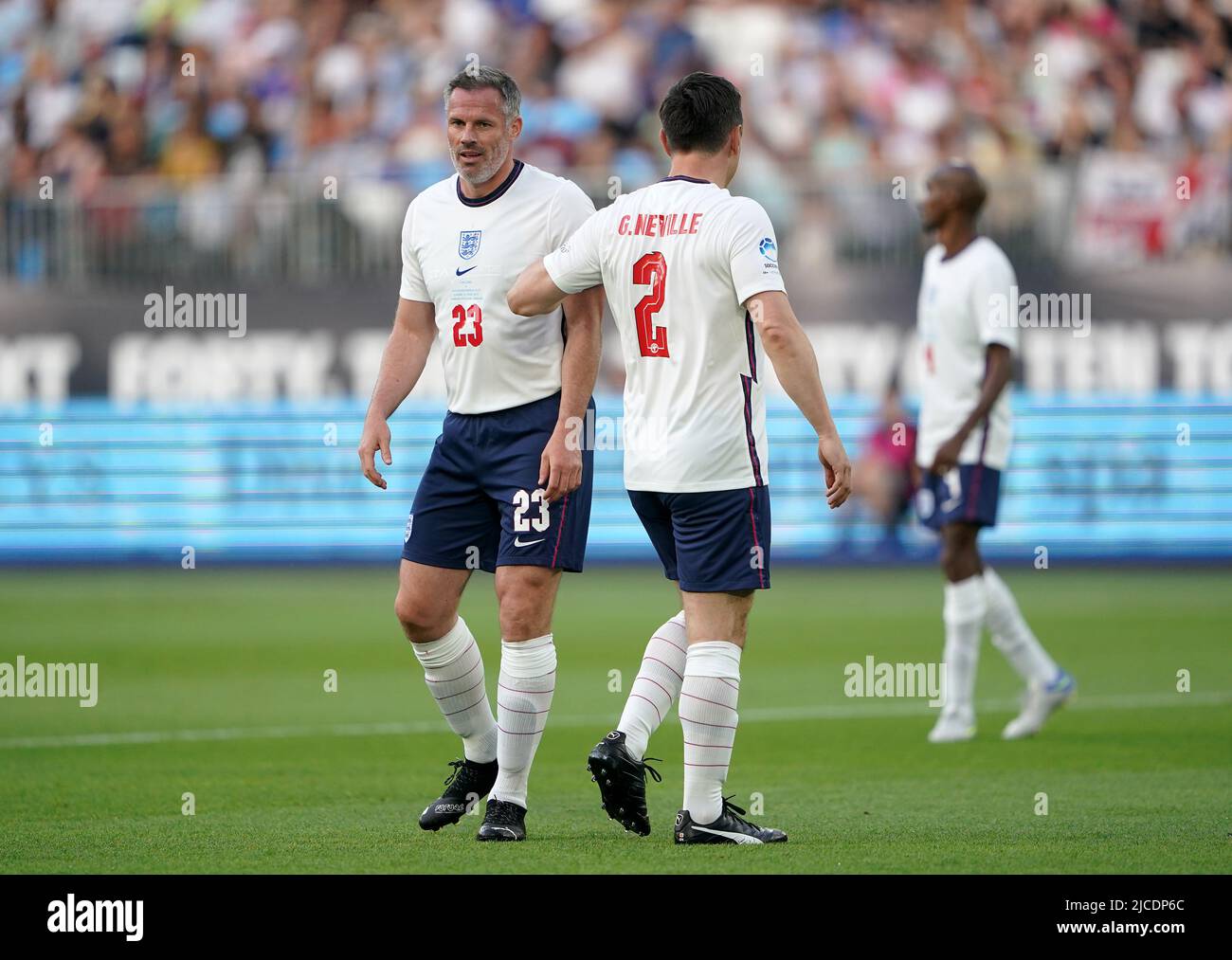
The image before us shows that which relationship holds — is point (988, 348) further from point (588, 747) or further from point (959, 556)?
point (588, 747)

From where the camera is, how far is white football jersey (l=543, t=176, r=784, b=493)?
216 inches

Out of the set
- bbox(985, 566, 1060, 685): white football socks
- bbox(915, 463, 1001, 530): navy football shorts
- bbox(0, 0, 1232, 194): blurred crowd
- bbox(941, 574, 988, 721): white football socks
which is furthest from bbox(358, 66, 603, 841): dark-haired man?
bbox(0, 0, 1232, 194): blurred crowd

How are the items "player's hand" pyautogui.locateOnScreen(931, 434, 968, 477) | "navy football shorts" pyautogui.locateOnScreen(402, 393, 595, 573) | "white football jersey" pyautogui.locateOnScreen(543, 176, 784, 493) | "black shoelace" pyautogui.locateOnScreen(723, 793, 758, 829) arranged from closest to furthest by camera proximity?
"white football jersey" pyautogui.locateOnScreen(543, 176, 784, 493) → "black shoelace" pyautogui.locateOnScreen(723, 793, 758, 829) → "navy football shorts" pyautogui.locateOnScreen(402, 393, 595, 573) → "player's hand" pyautogui.locateOnScreen(931, 434, 968, 477)

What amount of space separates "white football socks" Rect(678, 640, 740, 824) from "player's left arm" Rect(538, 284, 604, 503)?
0.66 metres

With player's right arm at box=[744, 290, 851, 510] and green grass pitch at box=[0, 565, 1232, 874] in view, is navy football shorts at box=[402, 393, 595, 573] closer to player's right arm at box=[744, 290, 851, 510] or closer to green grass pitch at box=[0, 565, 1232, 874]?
player's right arm at box=[744, 290, 851, 510]

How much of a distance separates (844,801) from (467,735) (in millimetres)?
1333

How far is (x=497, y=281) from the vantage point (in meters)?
5.91

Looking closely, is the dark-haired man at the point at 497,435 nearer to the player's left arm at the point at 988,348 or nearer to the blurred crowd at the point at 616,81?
the player's left arm at the point at 988,348

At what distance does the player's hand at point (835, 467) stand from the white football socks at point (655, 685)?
0.80 meters

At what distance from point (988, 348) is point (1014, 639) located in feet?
4.39

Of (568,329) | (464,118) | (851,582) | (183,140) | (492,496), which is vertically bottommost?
(851,582)
